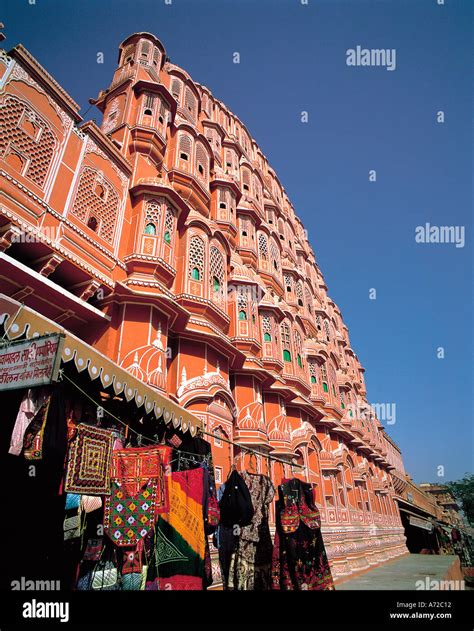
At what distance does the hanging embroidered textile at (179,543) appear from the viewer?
479 cm

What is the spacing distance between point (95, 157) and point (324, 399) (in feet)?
53.6

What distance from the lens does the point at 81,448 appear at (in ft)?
14.1

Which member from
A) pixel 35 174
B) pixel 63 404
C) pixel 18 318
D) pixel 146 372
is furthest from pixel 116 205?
pixel 63 404

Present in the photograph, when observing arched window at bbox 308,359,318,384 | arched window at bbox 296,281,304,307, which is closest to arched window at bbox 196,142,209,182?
arched window at bbox 296,281,304,307

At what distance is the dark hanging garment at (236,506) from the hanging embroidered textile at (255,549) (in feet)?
1.93

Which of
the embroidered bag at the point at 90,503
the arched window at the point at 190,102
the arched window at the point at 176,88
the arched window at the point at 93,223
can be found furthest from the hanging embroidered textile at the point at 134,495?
the arched window at the point at 176,88

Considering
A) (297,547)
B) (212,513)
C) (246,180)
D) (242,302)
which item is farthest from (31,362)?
(246,180)

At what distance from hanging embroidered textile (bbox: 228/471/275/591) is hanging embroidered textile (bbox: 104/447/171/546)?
7.90ft

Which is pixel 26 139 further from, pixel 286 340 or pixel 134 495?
pixel 286 340

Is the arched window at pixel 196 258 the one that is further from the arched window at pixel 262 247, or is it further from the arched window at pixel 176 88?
the arched window at pixel 176 88

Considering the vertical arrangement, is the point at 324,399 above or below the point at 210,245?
below

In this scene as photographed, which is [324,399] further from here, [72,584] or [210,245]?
[72,584]

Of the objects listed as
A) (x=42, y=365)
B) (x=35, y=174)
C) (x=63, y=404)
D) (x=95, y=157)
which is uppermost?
(x=95, y=157)

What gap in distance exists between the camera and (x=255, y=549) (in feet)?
22.1
